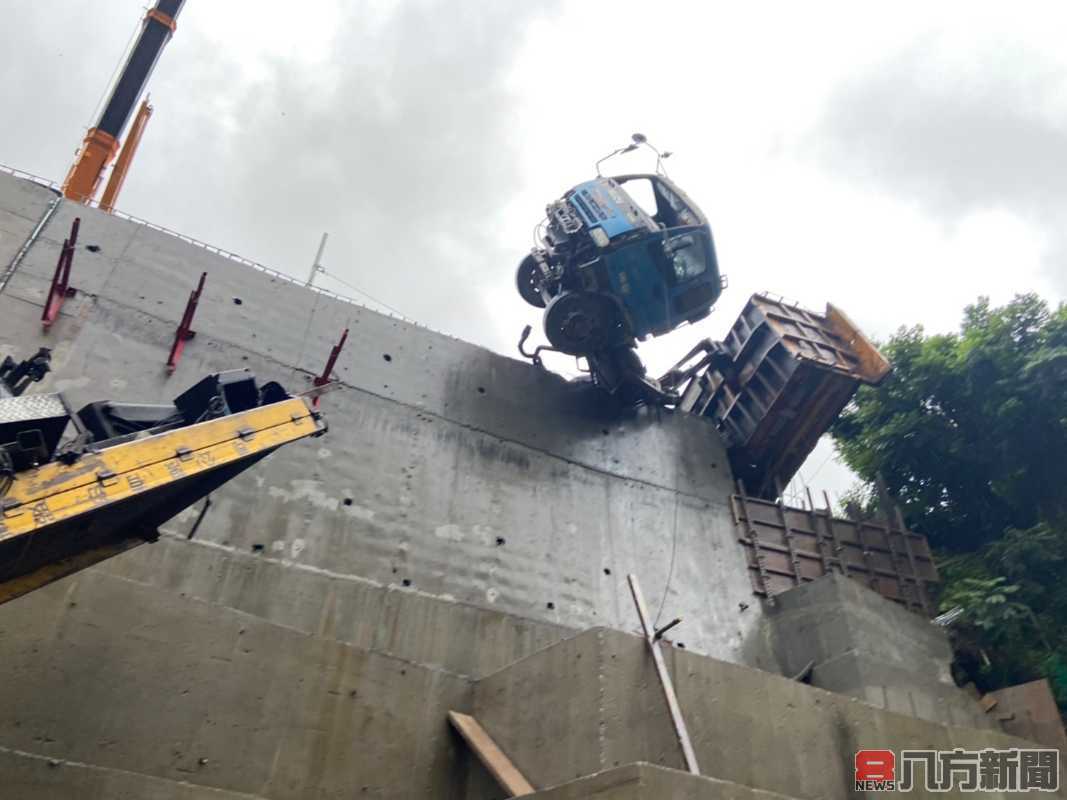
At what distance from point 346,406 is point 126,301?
136 inches

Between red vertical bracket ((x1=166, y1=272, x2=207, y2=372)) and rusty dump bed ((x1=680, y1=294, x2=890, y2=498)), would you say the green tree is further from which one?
red vertical bracket ((x1=166, y1=272, x2=207, y2=372))

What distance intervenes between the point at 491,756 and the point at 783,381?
1039cm

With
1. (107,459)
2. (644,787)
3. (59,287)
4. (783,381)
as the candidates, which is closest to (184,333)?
(59,287)

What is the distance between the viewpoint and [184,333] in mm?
12133

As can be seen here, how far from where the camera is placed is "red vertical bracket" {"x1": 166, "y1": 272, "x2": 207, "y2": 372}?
11.9m

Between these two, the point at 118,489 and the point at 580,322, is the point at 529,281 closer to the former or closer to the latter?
the point at 580,322

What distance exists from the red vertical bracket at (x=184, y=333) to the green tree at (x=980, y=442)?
1346 centimetres

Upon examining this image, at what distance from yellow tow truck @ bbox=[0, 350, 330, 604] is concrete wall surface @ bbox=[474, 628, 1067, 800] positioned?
10.9 feet

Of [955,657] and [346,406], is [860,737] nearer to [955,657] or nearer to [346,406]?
[955,657]

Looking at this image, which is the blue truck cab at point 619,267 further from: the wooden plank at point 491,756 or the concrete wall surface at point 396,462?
the wooden plank at point 491,756

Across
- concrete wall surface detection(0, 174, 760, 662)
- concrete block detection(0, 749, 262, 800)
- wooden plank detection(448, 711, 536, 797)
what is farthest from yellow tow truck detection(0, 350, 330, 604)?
concrete wall surface detection(0, 174, 760, 662)

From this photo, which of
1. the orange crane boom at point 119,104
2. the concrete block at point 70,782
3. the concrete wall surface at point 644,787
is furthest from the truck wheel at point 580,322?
the orange crane boom at point 119,104

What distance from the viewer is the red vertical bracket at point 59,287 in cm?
1131

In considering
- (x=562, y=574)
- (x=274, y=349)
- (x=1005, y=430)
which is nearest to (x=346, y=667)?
(x=562, y=574)
